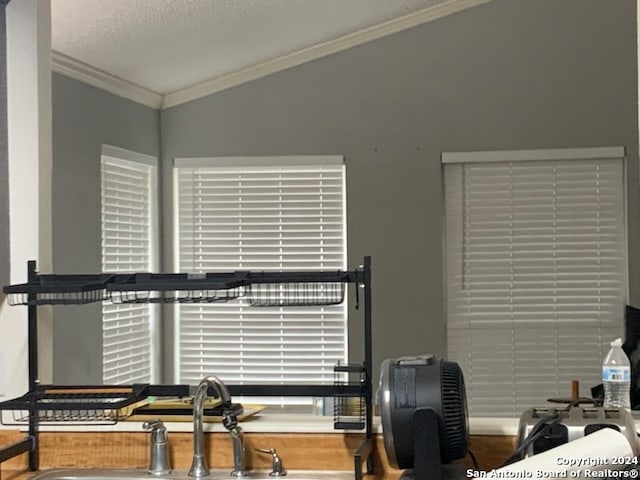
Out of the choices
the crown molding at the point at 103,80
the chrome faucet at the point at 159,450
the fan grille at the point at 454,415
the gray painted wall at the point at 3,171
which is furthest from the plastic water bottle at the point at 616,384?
the crown molding at the point at 103,80

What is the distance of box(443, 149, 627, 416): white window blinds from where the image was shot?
507 cm

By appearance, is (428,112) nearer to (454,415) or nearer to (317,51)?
(317,51)

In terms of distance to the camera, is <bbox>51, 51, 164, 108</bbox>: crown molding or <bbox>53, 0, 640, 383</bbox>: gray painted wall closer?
<bbox>51, 51, 164, 108</bbox>: crown molding

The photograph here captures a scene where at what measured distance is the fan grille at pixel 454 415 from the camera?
6.34 feet

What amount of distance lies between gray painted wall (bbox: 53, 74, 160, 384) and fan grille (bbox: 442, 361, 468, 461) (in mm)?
2426

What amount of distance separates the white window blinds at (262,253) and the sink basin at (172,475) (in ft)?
9.48

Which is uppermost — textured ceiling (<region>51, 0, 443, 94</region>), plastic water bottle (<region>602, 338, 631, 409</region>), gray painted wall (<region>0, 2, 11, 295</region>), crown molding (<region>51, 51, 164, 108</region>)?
textured ceiling (<region>51, 0, 443, 94</region>)

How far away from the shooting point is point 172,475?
2242 mm

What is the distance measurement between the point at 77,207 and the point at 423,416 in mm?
2705

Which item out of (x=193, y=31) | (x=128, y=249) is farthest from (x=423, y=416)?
(x=128, y=249)

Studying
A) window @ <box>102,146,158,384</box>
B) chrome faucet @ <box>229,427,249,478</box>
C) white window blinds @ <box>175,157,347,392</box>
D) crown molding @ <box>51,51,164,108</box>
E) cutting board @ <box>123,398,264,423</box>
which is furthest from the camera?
white window blinds @ <box>175,157,347,392</box>

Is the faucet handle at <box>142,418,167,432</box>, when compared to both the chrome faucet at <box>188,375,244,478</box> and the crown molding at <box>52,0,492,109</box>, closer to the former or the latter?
the chrome faucet at <box>188,375,244,478</box>

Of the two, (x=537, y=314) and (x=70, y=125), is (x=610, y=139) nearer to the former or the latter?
(x=537, y=314)

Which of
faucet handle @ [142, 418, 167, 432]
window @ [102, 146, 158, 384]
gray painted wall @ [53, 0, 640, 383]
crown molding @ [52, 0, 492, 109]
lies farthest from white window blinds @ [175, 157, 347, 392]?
faucet handle @ [142, 418, 167, 432]
